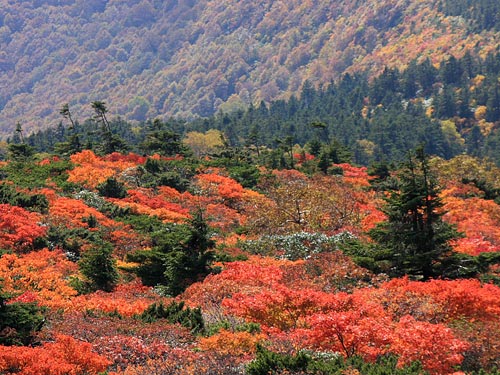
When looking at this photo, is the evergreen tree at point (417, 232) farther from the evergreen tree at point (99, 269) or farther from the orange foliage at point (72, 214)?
the orange foliage at point (72, 214)

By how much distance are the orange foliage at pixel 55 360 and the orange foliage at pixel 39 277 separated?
4925 millimetres

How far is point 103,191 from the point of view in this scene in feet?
120

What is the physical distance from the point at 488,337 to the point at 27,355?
960cm

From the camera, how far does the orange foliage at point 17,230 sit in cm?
2297

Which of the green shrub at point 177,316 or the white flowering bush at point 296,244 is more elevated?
the green shrub at point 177,316

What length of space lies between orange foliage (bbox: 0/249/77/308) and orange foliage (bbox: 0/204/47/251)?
1028 mm

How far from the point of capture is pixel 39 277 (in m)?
19.4

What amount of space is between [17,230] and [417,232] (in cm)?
1607

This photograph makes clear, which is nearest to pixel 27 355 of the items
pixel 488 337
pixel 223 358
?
pixel 223 358

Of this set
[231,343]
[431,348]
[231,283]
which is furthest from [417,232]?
[231,343]

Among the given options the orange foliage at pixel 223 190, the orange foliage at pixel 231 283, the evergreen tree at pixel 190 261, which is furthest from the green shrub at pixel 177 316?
the orange foliage at pixel 223 190

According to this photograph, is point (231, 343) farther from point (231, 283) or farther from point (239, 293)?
point (231, 283)

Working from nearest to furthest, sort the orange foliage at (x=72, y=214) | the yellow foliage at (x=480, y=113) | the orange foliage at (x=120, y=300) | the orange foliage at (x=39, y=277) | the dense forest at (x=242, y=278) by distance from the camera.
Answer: the dense forest at (x=242, y=278) < the orange foliage at (x=120, y=300) < the orange foliage at (x=39, y=277) < the orange foliage at (x=72, y=214) < the yellow foliage at (x=480, y=113)

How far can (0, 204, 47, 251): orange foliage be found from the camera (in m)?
23.0
